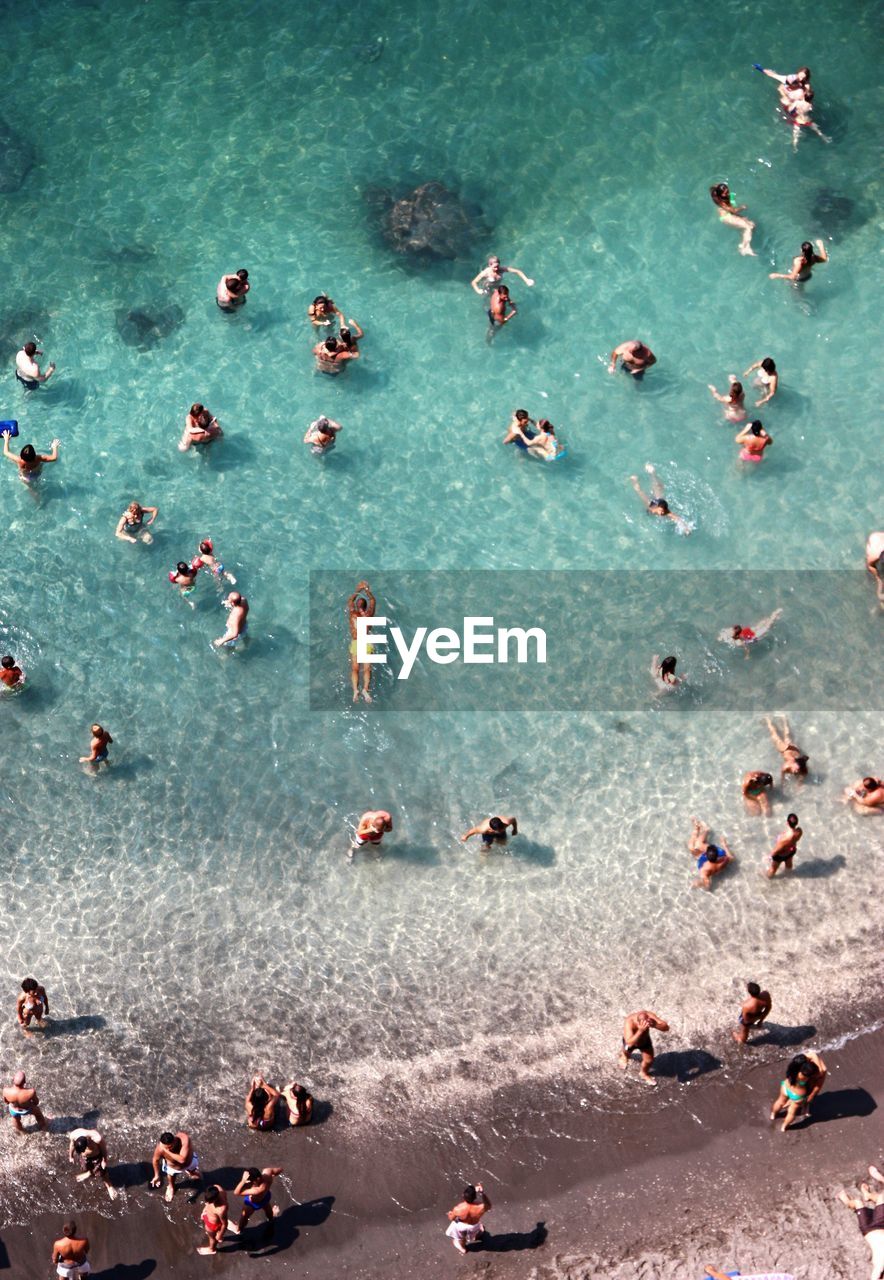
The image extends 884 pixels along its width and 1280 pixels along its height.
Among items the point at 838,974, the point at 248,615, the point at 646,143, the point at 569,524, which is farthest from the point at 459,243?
the point at 838,974

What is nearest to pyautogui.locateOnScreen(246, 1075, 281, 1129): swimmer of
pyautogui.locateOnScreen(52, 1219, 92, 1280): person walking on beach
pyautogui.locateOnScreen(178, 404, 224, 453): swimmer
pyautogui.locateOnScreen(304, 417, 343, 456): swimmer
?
pyautogui.locateOnScreen(52, 1219, 92, 1280): person walking on beach

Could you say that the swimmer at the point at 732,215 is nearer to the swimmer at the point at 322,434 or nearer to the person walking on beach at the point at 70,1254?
the swimmer at the point at 322,434

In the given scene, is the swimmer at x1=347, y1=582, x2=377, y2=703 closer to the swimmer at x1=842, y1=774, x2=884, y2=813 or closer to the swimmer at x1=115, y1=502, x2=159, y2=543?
the swimmer at x1=115, y1=502, x2=159, y2=543

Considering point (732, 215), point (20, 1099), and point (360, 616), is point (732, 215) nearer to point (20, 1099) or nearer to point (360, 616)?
point (360, 616)

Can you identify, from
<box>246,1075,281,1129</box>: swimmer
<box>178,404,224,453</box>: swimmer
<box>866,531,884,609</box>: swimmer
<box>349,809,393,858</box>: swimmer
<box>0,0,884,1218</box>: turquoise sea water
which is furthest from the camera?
<box>178,404,224,453</box>: swimmer

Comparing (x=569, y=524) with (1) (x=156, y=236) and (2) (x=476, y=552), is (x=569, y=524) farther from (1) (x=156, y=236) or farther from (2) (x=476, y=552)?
(1) (x=156, y=236)

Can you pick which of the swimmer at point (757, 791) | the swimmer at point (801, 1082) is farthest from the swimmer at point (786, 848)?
the swimmer at point (801, 1082)

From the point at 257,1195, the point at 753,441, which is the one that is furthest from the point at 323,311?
the point at 257,1195
